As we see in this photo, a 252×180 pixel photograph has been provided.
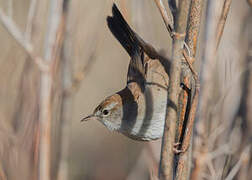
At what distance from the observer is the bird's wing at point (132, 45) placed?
204cm

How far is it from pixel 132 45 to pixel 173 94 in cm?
87

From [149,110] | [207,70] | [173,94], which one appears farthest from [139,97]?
[207,70]

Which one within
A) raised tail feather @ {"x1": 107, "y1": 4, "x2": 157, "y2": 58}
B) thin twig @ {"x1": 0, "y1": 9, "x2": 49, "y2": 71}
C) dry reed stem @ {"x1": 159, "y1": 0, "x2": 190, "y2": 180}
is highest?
raised tail feather @ {"x1": 107, "y1": 4, "x2": 157, "y2": 58}

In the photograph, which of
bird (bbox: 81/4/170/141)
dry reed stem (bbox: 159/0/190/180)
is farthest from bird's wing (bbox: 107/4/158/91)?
dry reed stem (bbox: 159/0/190/180)

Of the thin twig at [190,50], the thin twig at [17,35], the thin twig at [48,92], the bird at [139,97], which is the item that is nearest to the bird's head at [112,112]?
the bird at [139,97]

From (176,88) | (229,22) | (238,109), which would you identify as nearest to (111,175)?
(238,109)

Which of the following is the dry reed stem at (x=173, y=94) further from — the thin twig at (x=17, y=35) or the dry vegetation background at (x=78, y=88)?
the thin twig at (x=17, y=35)

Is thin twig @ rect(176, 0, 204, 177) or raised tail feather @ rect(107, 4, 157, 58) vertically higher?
raised tail feather @ rect(107, 4, 157, 58)

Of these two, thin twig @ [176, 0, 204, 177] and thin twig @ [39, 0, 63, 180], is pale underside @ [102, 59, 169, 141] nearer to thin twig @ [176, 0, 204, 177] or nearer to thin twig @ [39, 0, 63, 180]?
thin twig @ [39, 0, 63, 180]

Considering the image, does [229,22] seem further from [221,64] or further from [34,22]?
[34,22]

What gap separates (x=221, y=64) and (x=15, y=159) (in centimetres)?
128

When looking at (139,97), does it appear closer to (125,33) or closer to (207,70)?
(125,33)

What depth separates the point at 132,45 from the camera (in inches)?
88.0

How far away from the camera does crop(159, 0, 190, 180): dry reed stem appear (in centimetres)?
135
